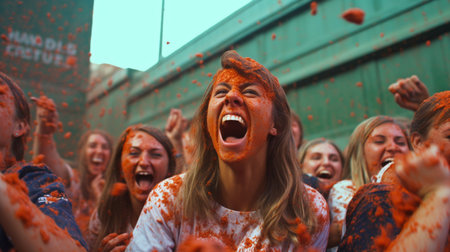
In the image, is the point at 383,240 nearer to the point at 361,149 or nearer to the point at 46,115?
the point at 361,149

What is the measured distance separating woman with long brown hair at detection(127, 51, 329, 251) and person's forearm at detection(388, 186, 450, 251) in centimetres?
33

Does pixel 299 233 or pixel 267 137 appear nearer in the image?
pixel 299 233

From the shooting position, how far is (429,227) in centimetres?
125

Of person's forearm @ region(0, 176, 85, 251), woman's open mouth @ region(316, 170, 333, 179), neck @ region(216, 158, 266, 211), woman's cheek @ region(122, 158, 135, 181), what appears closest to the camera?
person's forearm @ region(0, 176, 85, 251)

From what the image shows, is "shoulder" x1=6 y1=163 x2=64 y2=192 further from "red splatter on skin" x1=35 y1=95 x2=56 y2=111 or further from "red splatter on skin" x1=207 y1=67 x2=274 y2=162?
"red splatter on skin" x1=35 y1=95 x2=56 y2=111

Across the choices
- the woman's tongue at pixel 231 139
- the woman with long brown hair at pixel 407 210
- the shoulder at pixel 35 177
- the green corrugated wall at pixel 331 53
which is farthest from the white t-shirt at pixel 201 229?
the green corrugated wall at pixel 331 53

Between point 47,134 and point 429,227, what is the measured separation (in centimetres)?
236

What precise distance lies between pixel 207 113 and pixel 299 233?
66 centimetres

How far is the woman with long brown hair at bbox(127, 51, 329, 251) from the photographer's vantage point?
4.88ft

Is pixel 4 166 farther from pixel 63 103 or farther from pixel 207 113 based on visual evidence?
pixel 63 103

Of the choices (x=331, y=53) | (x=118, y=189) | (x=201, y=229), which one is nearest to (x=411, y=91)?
(x=201, y=229)

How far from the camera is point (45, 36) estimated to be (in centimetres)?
502

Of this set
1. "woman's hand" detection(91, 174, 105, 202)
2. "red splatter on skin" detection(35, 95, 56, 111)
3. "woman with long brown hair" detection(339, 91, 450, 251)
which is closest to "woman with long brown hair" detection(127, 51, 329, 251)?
"woman with long brown hair" detection(339, 91, 450, 251)

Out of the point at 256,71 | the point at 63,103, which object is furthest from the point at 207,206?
the point at 63,103
